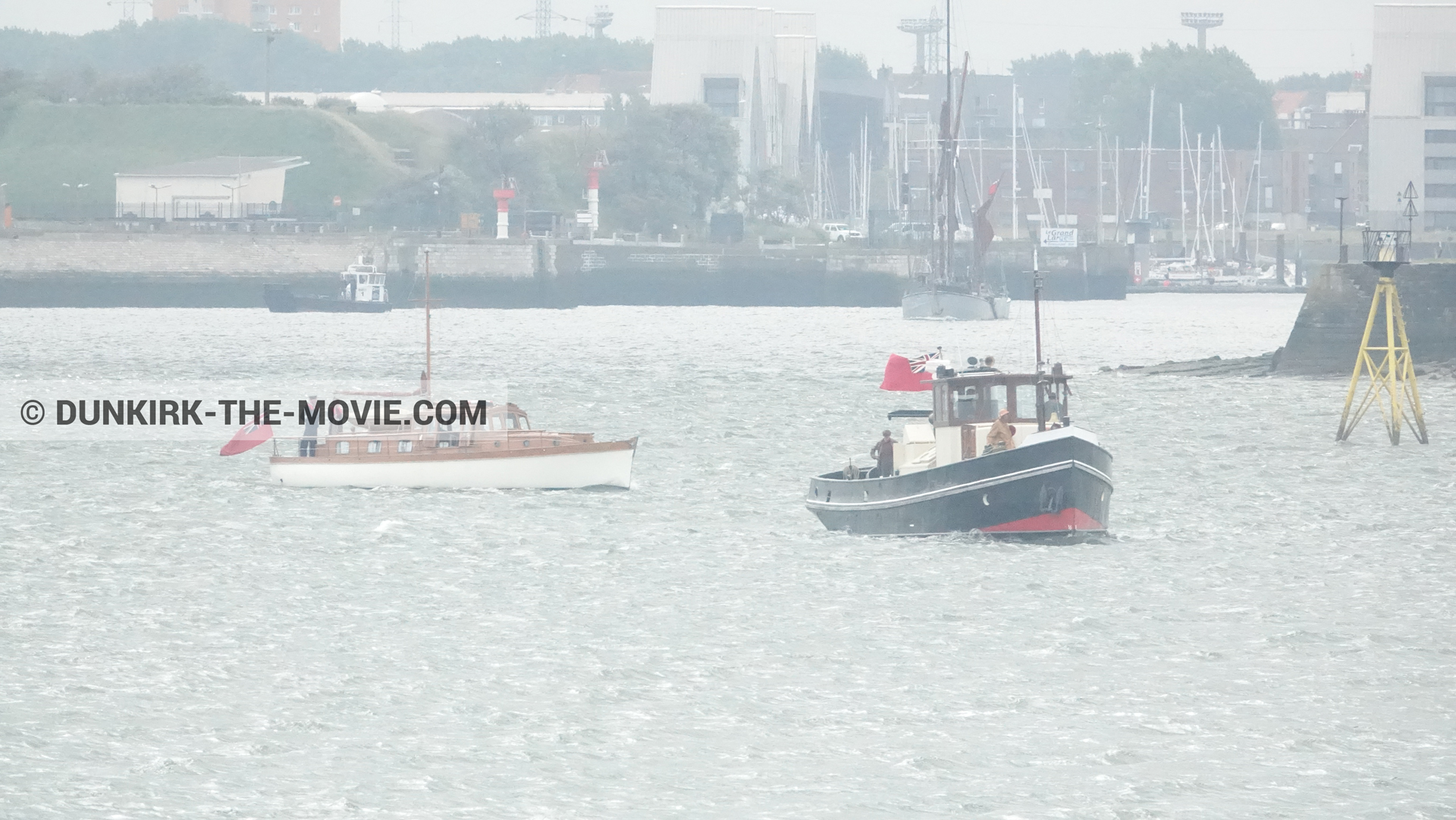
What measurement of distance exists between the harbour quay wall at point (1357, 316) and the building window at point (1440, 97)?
10119 centimetres

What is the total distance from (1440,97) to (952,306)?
5591 cm

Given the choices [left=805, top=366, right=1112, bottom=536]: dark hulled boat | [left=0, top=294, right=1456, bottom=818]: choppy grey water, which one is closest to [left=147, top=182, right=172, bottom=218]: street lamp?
[left=0, top=294, right=1456, bottom=818]: choppy grey water

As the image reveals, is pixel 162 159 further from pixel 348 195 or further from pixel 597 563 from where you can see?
pixel 597 563

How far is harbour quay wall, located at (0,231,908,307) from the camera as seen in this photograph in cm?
15200

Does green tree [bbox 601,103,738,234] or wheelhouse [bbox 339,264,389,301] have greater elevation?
green tree [bbox 601,103,738,234]

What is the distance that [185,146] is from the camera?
177375 mm

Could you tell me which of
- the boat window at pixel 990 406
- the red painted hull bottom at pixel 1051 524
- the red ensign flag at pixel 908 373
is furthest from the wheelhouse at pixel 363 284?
the red painted hull bottom at pixel 1051 524

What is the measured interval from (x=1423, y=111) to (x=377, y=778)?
529 feet

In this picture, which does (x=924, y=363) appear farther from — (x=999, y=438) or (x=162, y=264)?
(x=162, y=264)

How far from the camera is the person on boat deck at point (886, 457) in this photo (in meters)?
36.4

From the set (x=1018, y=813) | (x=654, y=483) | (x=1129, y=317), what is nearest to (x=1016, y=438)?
(x=654, y=483)

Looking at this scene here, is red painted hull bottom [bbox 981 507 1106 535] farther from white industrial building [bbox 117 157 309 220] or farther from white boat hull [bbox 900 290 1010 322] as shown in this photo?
white industrial building [bbox 117 157 309 220]

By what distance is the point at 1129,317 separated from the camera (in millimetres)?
145875

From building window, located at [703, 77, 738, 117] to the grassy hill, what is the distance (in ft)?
74.9
